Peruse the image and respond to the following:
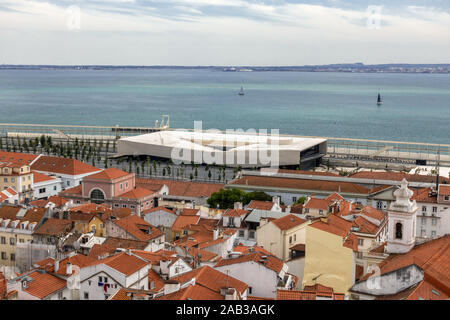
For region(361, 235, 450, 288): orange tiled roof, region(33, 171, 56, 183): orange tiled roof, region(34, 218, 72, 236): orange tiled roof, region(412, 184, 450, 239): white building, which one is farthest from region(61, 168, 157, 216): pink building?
region(361, 235, 450, 288): orange tiled roof

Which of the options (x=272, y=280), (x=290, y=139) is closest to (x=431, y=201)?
(x=272, y=280)

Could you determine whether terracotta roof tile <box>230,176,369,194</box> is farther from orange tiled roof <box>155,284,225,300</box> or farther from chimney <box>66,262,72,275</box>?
orange tiled roof <box>155,284,225,300</box>

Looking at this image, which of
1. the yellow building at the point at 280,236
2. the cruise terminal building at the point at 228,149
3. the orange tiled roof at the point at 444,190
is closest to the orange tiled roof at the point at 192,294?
the yellow building at the point at 280,236

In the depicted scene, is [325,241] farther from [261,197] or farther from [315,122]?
[315,122]

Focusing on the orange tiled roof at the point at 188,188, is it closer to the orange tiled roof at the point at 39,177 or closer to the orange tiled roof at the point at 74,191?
the orange tiled roof at the point at 74,191

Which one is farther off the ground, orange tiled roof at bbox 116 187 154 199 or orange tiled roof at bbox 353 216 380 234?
orange tiled roof at bbox 353 216 380 234
